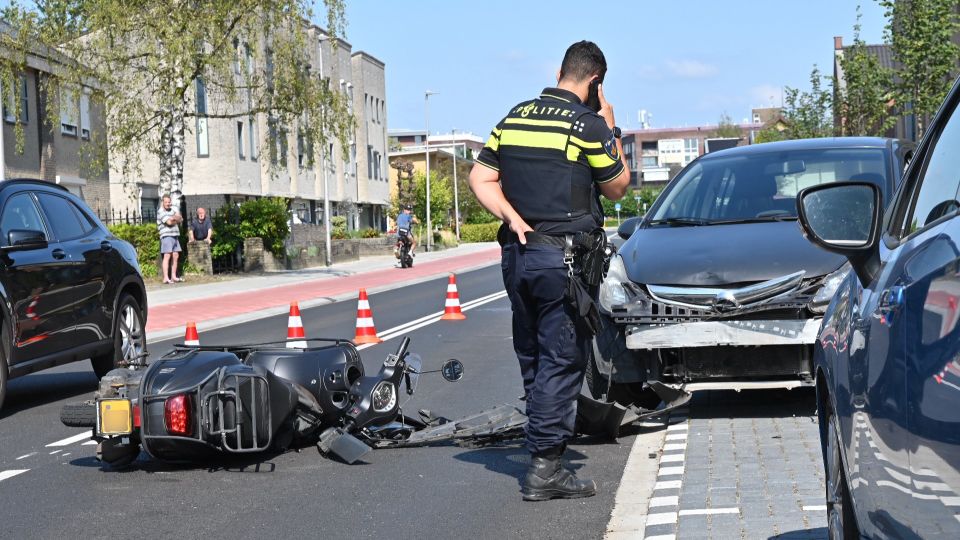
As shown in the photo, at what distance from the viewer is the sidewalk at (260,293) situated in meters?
21.2

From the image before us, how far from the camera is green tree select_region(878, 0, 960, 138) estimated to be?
32.2m

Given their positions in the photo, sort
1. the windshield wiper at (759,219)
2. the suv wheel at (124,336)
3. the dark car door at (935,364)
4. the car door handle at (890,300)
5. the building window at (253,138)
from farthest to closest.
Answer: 1. the building window at (253,138)
2. the suv wheel at (124,336)
3. the windshield wiper at (759,219)
4. the car door handle at (890,300)
5. the dark car door at (935,364)

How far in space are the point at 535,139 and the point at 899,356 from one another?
12.1ft

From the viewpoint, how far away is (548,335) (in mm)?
6391

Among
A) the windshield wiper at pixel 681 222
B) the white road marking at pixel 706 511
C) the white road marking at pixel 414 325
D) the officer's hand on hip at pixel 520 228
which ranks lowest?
the white road marking at pixel 414 325

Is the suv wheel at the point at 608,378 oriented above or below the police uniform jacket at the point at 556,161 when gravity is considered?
below

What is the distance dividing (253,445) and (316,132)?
2745 centimetres

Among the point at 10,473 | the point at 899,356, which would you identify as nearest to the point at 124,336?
the point at 10,473

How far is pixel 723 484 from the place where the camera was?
6.48 meters

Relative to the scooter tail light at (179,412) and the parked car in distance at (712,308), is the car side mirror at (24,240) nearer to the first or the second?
the scooter tail light at (179,412)

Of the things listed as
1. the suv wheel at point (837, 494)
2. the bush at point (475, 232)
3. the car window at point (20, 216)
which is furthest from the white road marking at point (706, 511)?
A: the bush at point (475, 232)

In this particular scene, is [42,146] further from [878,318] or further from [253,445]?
[878,318]

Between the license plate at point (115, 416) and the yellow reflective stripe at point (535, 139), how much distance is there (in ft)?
7.85

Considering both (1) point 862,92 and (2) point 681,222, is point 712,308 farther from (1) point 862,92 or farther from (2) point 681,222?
(1) point 862,92
